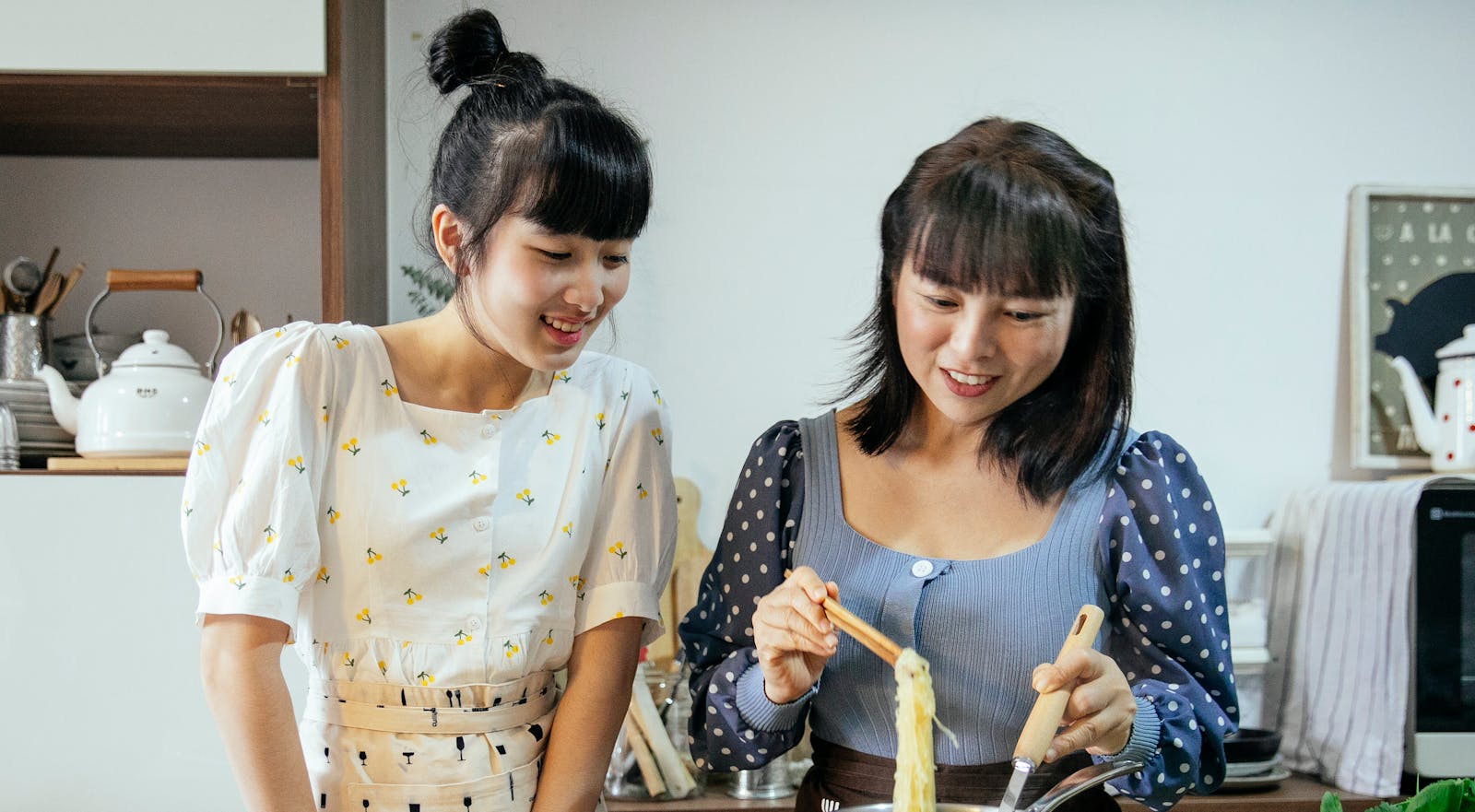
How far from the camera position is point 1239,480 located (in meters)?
2.39

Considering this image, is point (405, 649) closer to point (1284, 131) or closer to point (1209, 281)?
point (1209, 281)

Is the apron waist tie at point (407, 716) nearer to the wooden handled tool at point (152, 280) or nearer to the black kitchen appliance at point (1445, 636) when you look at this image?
the wooden handled tool at point (152, 280)

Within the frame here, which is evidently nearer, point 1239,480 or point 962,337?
point 962,337

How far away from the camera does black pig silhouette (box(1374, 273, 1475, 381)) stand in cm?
235

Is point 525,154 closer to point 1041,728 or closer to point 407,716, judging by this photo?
point 407,716

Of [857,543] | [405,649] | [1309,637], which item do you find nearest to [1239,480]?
[1309,637]

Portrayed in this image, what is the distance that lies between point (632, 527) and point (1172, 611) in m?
0.50

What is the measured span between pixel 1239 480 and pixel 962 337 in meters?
1.64

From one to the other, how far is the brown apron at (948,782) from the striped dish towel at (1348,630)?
119 cm

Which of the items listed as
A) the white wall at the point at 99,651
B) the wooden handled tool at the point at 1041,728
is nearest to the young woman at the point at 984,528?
the wooden handled tool at the point at 1041,728

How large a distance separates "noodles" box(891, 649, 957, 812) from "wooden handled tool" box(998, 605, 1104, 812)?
7cm

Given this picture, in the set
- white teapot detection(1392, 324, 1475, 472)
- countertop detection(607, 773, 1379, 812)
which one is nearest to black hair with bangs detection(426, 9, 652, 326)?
countertop detection(607, 773, 1379, 812)

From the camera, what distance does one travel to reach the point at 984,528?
3.55ft

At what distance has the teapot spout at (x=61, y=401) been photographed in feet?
5.82
